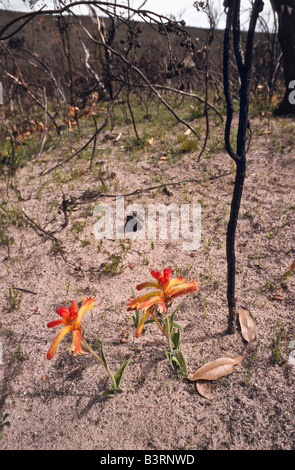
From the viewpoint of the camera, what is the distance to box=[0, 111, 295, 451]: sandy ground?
137cm

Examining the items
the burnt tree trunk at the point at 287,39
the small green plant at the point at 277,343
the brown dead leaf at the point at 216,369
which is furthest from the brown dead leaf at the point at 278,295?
the burnt tree trunk at the point at 287,39

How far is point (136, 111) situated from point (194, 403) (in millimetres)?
4793

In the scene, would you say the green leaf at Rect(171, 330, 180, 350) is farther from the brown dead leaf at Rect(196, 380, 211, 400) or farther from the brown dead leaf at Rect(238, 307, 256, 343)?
the brown dead leaf at Rect(238, 307, 256, 343)

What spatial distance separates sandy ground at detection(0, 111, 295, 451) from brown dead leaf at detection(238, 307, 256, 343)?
4 centimetres

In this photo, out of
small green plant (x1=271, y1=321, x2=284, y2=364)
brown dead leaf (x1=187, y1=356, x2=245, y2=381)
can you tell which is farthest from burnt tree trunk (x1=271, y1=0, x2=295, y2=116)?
brown dead leaf (x1=187, y1=356, x2=245, y2=381)

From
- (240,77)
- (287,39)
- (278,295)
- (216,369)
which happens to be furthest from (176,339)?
(287,39)

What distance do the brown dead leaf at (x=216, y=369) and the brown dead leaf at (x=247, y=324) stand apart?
144mm

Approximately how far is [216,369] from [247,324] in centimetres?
34

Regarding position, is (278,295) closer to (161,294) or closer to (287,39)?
(161,294)

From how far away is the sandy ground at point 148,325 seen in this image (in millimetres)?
1371

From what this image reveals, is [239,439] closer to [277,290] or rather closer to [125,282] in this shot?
[277,290]

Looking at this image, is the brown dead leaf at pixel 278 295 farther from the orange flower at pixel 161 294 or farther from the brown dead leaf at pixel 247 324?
the orange flower at pixel 161 294

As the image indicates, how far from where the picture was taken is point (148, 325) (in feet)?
6.17
